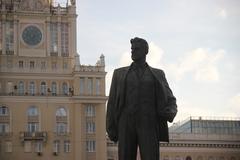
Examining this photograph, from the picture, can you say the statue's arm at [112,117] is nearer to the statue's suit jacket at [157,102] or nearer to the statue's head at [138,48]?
the statue's suit jacket at [157,102]

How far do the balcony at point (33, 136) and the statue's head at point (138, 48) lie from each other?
2810 inches

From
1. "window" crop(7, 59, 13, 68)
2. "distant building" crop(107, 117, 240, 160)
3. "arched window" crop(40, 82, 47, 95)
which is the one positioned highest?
"window" crop(7, 59, 13, 68)

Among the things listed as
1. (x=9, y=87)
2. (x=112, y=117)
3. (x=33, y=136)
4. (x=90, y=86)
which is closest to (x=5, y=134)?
(x=33, y=136)

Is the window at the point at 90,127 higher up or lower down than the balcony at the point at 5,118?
lower down

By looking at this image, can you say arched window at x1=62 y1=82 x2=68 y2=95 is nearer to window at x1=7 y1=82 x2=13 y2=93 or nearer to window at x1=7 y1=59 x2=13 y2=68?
window at x1=7 y1=82 x2=13 y2=93

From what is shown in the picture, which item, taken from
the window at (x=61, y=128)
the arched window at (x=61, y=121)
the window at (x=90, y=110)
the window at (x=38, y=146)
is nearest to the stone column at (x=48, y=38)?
the arched window at (x=61, y=121)

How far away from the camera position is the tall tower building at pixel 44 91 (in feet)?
270

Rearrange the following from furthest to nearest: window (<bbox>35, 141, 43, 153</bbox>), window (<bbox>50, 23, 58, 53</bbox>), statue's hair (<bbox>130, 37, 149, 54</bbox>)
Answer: window (<bbox>50, 23, 58, 53</bbox>) < window (<bbox>35, 141, 43, 153</bbox>) < statue's hair (<bbox>130, 37, 149, 54</bbox>)

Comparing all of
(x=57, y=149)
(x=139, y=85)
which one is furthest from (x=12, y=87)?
(x=139, y=85)

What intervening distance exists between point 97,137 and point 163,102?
7168 cm

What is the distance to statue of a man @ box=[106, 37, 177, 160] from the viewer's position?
11.3m

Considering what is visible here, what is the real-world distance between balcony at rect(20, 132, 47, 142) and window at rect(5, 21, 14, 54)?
1028 centimetres

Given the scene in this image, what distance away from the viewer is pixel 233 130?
10250cm

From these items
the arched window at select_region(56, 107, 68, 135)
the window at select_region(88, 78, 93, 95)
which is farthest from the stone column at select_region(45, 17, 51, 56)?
the arched window at select_region(56, 107, 68, 135)
